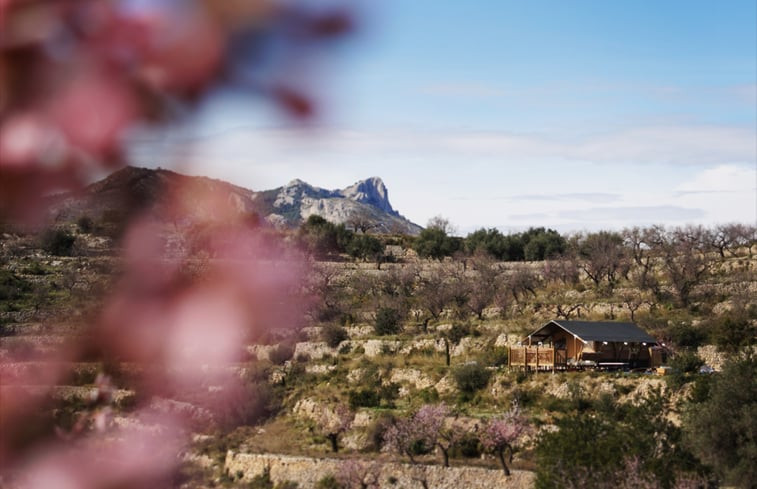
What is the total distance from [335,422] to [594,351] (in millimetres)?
11429

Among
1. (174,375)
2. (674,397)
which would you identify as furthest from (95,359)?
(674,397)

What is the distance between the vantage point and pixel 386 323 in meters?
46.0

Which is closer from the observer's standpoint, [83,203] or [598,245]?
[83,203]

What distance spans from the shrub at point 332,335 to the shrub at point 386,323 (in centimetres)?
207

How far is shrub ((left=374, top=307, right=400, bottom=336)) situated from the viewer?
45875mm

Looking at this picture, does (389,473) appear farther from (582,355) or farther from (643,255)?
(643,255)

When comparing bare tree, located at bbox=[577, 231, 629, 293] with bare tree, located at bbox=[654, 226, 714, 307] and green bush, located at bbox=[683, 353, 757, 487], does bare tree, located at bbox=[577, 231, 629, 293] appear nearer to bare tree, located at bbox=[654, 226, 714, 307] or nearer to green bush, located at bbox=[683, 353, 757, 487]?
bare tree, located at bbox=[654, 226, 714, 307]

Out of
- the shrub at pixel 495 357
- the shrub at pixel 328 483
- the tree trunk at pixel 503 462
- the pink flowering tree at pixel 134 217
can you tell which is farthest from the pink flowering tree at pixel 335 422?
the pink flowering tree at pixel 134 217

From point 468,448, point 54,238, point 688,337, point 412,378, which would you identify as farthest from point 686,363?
point 54,238

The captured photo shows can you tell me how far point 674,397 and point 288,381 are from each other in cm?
1770

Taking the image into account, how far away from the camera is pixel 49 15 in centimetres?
147

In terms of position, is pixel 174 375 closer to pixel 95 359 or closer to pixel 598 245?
pixel 95 359

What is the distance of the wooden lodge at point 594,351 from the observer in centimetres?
3638

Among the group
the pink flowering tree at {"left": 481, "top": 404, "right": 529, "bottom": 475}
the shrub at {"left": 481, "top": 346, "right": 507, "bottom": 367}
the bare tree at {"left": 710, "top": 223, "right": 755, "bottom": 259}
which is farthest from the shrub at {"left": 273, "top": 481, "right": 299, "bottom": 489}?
the bare tree at {"left": 710, "top": 223, "right": 755, "bottom": 259}
